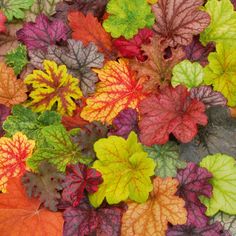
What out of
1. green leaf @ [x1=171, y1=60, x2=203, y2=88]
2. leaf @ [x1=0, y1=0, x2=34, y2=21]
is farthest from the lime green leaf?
leaf @ [x1=0, y1=0, x2=34, y2=21]

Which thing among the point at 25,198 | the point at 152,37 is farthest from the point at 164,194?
the point at 152,37

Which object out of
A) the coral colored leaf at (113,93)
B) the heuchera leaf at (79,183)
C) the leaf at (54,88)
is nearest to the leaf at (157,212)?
the heuchera leaf at (79,183)

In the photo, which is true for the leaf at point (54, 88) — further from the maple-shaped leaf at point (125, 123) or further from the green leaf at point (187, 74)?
the green leaf at point (187, 74)

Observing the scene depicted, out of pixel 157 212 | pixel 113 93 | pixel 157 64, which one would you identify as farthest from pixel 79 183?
pixel 157 64

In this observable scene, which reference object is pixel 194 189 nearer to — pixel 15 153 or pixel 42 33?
pixel 15 153

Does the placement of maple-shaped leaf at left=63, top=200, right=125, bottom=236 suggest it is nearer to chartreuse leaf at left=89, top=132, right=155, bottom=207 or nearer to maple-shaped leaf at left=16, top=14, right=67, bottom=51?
chartreuse leaf at left=89, top=132, right=155, bottom=207

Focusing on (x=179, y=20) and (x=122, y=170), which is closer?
(x=122, y=170)

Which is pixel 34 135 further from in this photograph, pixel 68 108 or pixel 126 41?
pixel 126 41
